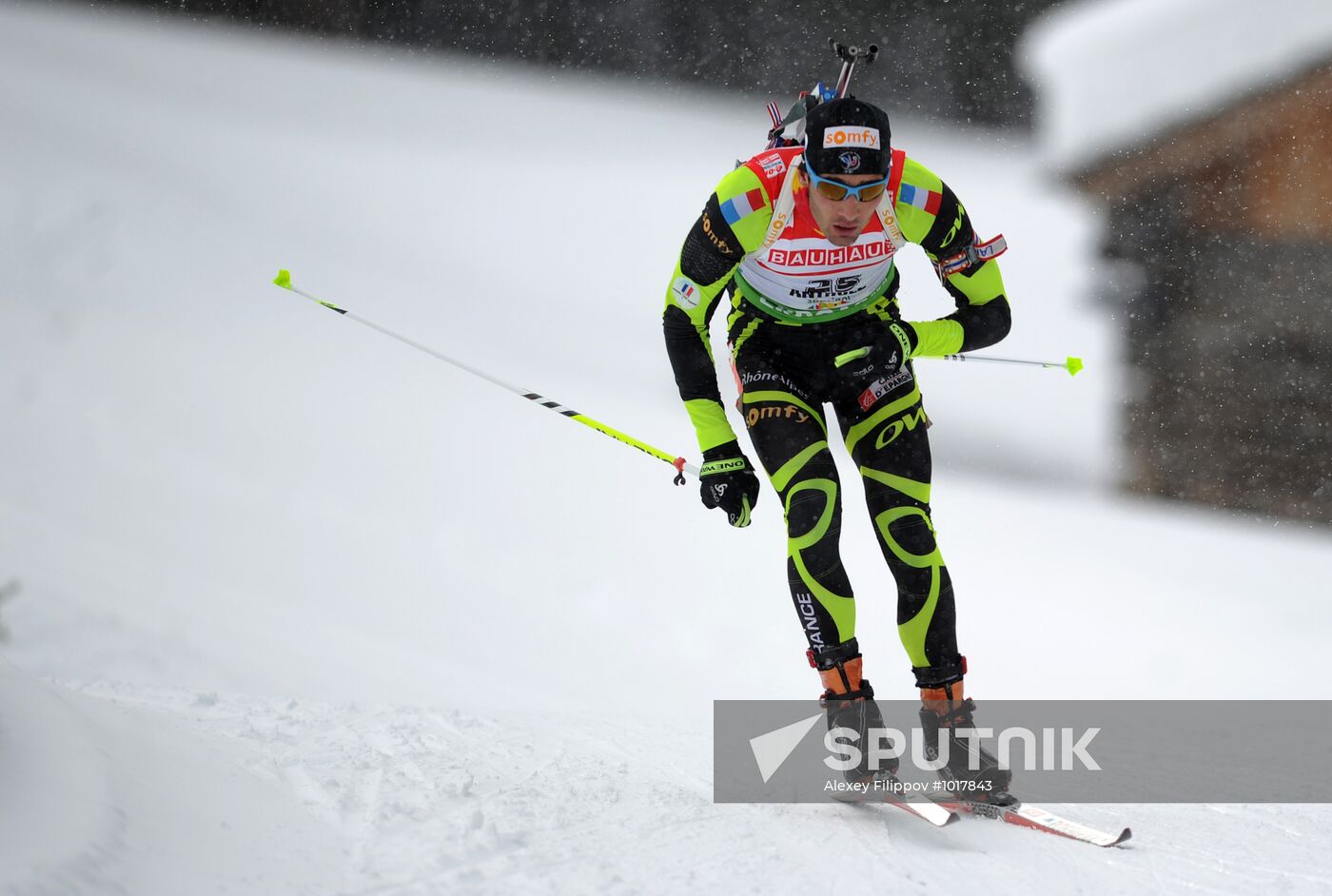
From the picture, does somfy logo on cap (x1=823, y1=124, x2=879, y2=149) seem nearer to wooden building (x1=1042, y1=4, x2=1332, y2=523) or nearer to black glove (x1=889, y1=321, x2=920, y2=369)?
black glove (x1=889, y1=321, x2=920, y2=369)

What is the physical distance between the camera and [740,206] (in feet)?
12.0

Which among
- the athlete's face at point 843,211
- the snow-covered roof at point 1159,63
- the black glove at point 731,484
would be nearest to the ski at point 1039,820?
the black glove at point 731,484

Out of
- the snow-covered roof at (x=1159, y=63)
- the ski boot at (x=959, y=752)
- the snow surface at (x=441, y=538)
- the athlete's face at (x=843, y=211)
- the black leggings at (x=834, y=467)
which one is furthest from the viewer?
the snow-covered roof at (x=1159, y=63)

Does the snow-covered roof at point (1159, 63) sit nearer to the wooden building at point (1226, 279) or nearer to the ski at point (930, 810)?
the wooden building at point (1226, 279)

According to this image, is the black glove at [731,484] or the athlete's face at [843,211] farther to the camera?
the black glove at [731,484]

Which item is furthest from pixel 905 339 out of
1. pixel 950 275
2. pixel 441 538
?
pixel 441 538

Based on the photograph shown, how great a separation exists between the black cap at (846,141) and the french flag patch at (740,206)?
24cm

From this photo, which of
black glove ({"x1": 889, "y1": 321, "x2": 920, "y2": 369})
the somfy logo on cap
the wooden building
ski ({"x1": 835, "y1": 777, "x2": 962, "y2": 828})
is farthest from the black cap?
the wooden building

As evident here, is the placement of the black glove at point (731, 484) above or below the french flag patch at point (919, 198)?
below

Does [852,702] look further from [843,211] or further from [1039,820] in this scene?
[843,211]

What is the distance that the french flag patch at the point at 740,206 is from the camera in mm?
3650

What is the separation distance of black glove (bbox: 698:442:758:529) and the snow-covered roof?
6.49 m

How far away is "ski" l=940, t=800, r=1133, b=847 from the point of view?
3.33 meters

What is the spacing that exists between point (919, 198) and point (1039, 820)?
1859mm
